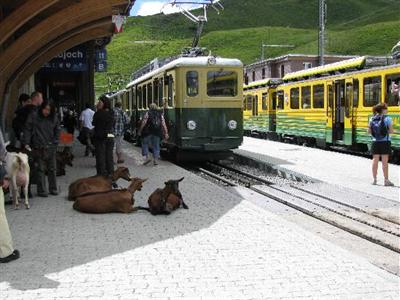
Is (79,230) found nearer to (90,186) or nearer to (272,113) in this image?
(90,186)

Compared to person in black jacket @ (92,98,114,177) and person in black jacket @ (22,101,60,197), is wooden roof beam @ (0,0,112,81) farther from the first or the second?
person in black jacket @ (22,101,60,197)

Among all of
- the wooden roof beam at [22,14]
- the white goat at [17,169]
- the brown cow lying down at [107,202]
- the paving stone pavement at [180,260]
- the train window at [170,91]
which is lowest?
the paving stone pavement at [180,260]

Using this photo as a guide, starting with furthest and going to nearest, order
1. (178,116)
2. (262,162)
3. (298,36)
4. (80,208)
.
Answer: (298,36), (262,162), (178,116), (80,208)

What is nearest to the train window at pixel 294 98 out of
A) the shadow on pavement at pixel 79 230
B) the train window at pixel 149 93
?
the train window at pixel 149 93

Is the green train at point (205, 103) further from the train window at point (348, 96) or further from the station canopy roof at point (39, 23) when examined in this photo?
the train window at point (348, 96)

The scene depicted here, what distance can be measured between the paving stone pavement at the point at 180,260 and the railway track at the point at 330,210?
3.53 feet

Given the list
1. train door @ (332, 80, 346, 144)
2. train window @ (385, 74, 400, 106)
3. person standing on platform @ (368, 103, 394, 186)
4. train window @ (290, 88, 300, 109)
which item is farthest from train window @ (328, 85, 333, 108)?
person standing on platform @ (368, 103, 394, 186)

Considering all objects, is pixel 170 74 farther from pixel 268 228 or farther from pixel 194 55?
pixel 268 228

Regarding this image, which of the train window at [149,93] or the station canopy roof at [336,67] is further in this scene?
the train window at [149,93]

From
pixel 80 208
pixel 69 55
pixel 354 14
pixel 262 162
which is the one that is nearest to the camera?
pixel 80 208

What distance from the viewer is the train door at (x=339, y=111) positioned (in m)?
21.1

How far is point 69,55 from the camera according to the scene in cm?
2505

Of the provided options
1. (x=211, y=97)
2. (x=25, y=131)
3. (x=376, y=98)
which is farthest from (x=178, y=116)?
(x=25, y=131)

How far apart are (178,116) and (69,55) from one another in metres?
9.66
